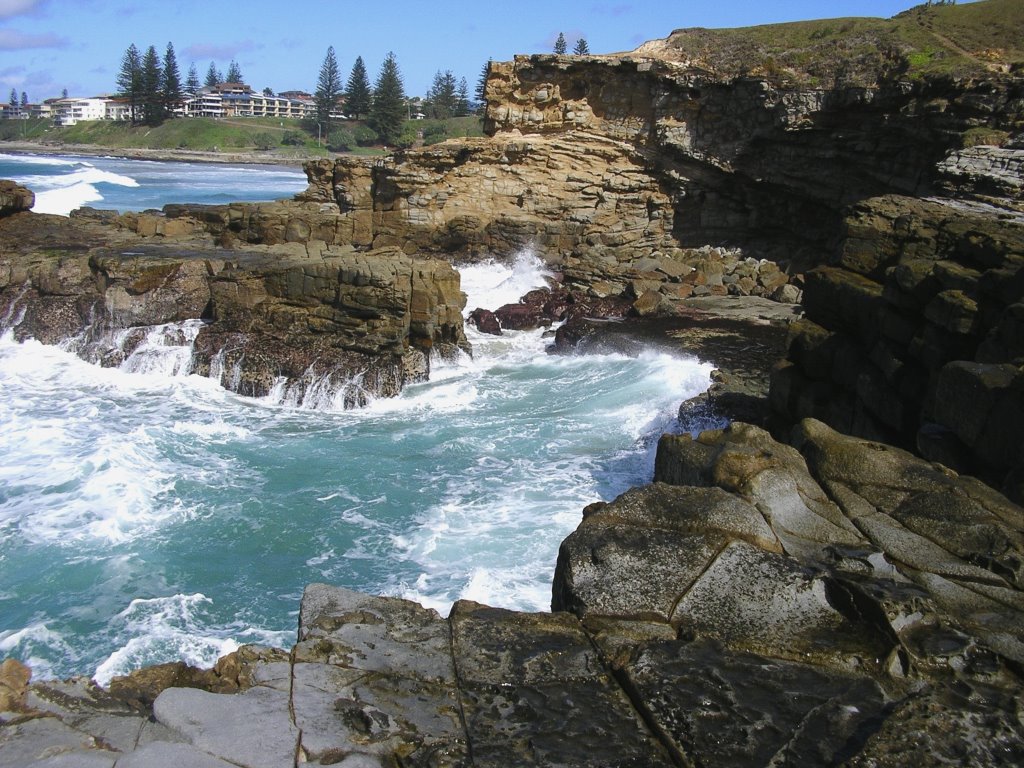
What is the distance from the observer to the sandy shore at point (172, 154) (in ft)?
294

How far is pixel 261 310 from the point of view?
1992 centimetres

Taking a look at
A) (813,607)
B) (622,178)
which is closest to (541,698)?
(813,607)

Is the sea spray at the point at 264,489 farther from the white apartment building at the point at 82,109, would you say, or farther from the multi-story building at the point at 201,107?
the white apartment building at the point at 82,109

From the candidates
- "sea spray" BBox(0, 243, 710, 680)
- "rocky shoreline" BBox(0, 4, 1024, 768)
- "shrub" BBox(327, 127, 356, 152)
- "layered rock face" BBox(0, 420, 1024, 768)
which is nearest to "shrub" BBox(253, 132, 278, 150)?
"shrub" BBox(327, 127, 356, 152)

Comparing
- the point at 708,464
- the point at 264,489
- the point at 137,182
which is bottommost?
the point at 264,489

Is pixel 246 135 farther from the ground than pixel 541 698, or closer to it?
farther from the ground

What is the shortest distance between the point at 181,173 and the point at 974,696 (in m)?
76.3

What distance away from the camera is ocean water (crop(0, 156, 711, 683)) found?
10.5 metres

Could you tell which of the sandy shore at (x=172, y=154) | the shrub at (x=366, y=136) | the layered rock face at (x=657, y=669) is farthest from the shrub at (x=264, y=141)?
the layered rock face at (x=657, y=669)

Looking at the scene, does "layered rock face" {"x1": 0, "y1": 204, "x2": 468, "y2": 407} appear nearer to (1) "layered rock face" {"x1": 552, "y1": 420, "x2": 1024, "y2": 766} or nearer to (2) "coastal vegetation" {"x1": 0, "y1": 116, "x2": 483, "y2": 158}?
(1) "layered rock face" {"x1": 552, "y1": 420, "x2": 1024, "y2": 766}

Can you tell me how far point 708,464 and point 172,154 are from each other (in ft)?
305

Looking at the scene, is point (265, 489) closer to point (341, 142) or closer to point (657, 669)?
point (657, 669)

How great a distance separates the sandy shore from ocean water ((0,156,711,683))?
72097mm

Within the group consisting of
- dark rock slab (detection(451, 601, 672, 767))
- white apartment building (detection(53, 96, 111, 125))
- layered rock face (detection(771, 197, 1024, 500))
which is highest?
white apartment building (detection(53, 96, 111, 125))
